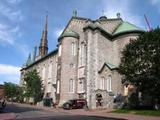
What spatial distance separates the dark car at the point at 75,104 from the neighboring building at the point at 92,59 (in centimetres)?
123

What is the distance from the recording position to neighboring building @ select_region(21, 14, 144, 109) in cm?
4797

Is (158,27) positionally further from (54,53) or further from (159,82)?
(54,53)

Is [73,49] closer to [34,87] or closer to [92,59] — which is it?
[92,59]

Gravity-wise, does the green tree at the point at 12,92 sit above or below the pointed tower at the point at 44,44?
below

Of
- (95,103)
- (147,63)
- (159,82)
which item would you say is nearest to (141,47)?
(147,63)

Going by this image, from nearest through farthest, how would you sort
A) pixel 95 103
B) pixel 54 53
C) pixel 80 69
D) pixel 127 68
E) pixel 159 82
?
pixel 159 82 < pixel 127 68 < pixel 95 103 < pixel 80 69 < pixel 54 53

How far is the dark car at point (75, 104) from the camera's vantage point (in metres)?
45.6

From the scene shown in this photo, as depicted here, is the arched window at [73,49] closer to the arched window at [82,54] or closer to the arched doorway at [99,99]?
the arched window at [82,54]

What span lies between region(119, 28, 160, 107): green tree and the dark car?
10.8 meters

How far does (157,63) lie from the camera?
35938 millimetres

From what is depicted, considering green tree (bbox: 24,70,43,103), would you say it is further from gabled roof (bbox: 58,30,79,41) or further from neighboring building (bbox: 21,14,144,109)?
gabled roof (bbox: 58,30,79,41)

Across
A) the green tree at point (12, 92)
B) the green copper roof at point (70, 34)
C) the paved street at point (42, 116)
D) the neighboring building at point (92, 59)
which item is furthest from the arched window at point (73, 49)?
the green tree at point (12, 92)

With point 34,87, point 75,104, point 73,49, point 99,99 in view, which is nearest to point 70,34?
point 73,49

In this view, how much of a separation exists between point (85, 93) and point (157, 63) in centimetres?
1749
